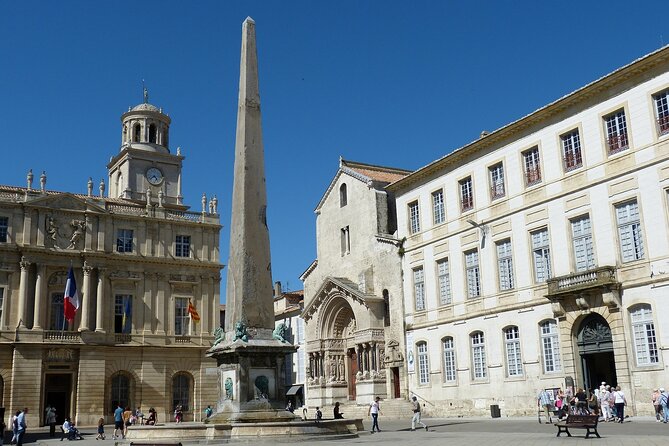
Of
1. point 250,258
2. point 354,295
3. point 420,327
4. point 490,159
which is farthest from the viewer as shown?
point 354,295

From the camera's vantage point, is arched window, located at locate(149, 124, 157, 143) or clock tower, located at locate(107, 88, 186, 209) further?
arched window, located at locate(149, 124, 157, 143)

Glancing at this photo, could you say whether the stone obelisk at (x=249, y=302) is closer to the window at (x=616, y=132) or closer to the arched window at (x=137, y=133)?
the window at (x=616, y=132)

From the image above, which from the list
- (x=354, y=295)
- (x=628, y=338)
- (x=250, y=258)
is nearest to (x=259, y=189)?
(x=250, y=258)

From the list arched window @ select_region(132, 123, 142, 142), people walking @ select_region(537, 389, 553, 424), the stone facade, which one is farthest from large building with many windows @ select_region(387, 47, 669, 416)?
arched window @ select_region(132, 123, 142, 142)

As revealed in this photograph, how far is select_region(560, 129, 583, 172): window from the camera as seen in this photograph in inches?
1015

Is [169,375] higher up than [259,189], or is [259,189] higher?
[259,189]

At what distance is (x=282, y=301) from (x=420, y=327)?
21.3 m

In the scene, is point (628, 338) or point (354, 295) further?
point (354, 295)

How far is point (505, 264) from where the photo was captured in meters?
28.5

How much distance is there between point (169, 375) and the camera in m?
44.5

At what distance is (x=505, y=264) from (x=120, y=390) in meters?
25.5

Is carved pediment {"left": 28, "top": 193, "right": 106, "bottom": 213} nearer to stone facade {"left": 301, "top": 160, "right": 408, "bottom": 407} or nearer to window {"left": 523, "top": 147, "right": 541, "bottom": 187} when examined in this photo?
stone facade {"left": 301, "top": 160, "right": 408, "bottom": 407}

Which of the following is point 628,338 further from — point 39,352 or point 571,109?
point 39,352

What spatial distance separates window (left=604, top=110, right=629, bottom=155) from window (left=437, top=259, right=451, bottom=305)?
374 inches
